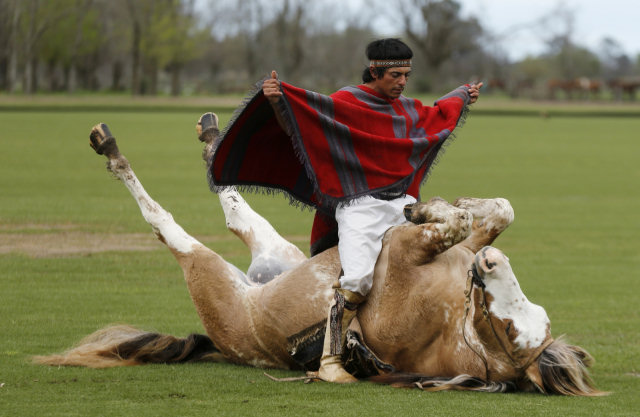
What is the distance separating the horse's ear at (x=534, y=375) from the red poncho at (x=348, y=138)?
53.6 inches

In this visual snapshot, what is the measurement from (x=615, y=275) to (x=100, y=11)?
88173mm

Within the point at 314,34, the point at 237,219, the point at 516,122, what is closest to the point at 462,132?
the point at 516,122

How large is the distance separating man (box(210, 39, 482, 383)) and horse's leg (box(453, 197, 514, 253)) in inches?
16.6

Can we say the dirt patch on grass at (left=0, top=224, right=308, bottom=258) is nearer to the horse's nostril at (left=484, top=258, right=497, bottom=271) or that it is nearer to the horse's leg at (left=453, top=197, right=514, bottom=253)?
the horse's leg at (left=453, top=197, right=514, bottom=253)

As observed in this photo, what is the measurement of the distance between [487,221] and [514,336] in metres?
1.02

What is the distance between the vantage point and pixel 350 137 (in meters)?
6.04

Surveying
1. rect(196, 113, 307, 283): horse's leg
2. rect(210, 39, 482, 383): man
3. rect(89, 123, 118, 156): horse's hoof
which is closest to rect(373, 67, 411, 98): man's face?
rect(210, 39, 482, 383): man

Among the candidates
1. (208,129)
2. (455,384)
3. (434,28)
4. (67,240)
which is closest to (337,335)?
(455,384)

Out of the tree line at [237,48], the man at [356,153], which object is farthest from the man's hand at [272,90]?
the tree line at [237,48]

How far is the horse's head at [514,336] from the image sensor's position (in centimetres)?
510

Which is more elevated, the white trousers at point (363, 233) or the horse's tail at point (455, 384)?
the white trousers at point (363, 233)

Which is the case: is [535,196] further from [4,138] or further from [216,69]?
[216,69]

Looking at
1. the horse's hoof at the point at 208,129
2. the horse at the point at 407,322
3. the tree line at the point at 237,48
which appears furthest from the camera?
the tree line at the point at 237,48

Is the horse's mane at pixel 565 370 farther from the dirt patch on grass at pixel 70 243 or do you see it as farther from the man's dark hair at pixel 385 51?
the dirt patch on grass at pixel 70 243
